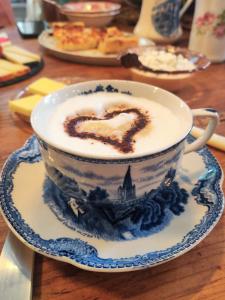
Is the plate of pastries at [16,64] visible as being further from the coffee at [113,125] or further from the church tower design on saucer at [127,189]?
the church tower design on saucer at [127,189]

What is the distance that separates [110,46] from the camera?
3.10 ft

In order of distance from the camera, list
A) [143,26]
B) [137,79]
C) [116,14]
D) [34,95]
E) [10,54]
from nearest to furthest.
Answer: [34,95] → [137,79] → [10,54] → [143,26] → [116,14]

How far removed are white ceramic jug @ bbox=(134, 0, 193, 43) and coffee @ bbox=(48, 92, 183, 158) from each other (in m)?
0.61

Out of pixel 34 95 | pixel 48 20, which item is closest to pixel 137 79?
pixel 34 95

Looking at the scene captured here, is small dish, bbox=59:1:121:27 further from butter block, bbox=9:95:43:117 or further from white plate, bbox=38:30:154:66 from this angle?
butter block, bbox=9:95:43:117

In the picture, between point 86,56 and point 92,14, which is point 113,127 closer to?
point 86,56

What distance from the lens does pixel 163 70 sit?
759mm

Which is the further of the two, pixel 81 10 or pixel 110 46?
pixel 81 10

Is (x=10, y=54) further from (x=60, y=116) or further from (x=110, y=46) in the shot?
(x=60, y=116)

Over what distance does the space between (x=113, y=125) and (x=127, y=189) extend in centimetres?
10

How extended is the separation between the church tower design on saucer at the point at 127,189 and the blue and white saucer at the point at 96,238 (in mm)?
47

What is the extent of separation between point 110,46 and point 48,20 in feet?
1.65

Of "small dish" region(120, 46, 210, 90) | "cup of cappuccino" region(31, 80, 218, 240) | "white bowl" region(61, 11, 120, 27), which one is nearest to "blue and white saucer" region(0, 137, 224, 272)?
"cup of cappuccino" region(31, 80, 218, 240)

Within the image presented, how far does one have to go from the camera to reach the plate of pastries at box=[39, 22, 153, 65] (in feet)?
3.06
